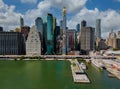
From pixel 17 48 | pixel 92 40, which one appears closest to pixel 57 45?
pixel 92 40

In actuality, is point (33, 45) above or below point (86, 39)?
below

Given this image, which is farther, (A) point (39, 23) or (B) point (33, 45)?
(A) point (39, 23)

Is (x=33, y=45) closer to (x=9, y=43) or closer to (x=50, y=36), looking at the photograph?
(x=9, y=43)

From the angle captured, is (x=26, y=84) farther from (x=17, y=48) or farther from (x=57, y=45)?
(x=57, y=45)

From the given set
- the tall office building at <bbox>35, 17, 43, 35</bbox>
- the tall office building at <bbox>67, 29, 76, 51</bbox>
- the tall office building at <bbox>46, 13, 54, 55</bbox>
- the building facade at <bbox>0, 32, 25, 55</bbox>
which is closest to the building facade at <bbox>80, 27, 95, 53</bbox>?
the tall office building at <bbox>67, 29, 76, 51</bbox>

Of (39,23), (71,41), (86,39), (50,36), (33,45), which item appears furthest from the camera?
(71,41)

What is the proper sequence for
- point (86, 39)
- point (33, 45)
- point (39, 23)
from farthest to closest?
1. point (39, 23)
2. point (86, 39)
3. point (33, 45)

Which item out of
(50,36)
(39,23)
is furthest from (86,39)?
(39,23)

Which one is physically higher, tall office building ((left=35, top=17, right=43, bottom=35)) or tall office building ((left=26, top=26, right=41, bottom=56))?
tall office building ((left=35, top=17, right=43, bottom=35))

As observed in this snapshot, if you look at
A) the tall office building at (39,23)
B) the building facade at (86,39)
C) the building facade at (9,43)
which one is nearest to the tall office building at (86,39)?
the building facade at (86,39)

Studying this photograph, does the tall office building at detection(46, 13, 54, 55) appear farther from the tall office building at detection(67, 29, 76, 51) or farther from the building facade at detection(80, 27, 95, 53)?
the building facade at detection(80, 27, 95, 53)

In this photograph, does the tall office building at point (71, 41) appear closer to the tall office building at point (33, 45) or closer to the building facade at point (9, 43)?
the tall office building at point (33, 45)
